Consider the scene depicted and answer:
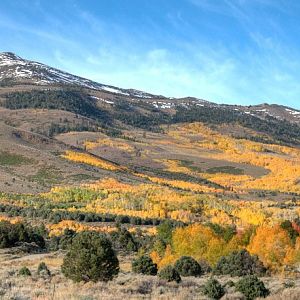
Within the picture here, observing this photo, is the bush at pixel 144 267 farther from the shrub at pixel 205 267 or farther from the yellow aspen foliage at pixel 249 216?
the yellow aspen foliage at pixel 249 216

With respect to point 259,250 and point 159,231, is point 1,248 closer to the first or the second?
point 159,231

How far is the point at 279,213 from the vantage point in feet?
531

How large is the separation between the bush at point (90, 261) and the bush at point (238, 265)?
2208 cm

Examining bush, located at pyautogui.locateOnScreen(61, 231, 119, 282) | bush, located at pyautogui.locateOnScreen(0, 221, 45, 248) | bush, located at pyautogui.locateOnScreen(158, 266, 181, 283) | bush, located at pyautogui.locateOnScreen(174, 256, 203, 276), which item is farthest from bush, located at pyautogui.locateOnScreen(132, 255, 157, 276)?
bush, located at pyautogui.locateOnScreen(0, 221, 45, 248)

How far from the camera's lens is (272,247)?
67.7 m

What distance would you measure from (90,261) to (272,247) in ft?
132

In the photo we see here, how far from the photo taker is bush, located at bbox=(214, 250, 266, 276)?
54531 millimetres

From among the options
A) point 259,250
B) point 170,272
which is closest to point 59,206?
point 259,250

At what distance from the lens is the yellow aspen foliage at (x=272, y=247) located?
66375 mm

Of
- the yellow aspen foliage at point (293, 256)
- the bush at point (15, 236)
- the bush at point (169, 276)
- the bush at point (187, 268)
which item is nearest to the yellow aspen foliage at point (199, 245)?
the yellow aspen foliage at point (293, 256)

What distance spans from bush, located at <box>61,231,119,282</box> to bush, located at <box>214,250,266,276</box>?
22.1 meters

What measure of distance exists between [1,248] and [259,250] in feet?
132

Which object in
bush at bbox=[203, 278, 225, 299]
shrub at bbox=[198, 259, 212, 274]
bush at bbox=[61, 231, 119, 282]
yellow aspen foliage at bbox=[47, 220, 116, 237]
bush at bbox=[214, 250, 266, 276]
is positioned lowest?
yellow aspen foliage at bbox=[47, 220, 116, 237]

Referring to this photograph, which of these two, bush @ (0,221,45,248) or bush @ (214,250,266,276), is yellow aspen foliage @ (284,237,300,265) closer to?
bush @ (214,250,266,276)
